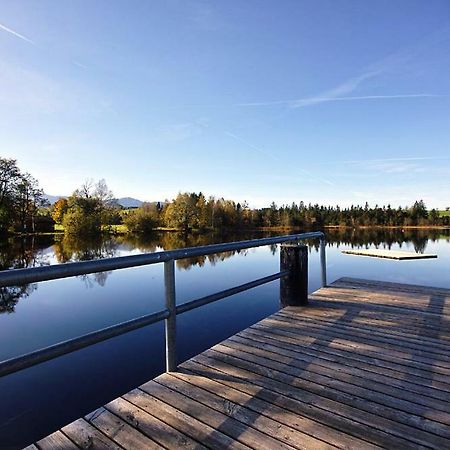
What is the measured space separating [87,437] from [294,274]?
3.09m

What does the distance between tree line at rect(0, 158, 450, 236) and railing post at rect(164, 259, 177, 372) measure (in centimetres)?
4413

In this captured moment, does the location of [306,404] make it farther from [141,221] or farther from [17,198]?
[141,221]

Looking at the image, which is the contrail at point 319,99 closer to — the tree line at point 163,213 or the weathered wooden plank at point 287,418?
the weathered wooden plank at point 287,418

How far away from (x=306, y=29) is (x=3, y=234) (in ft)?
142

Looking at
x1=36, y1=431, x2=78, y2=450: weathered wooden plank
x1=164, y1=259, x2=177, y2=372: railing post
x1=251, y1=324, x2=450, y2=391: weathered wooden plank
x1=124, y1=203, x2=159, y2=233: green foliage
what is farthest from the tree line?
x1=36, y1=431, x2=78, y2=450: weathered wooden plank

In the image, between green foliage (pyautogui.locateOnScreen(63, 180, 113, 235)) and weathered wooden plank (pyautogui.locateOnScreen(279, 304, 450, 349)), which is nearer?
weathered wooden plank (pyautogui.locateOnScreen(279, 304, 450, 349))

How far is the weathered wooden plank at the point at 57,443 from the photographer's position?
1.64 meters

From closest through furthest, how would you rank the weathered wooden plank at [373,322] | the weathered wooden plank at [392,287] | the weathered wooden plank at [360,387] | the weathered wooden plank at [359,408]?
the weathered wooden plank at [359,408] → the weathered wooden plank at [360,387] → the weathered wooden plank at [373,322] → the weathered wooden plank at [392,287]

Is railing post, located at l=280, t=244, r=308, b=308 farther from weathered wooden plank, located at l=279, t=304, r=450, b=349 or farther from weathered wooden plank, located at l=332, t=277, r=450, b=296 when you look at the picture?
weathered wooden plank, located at l=332, t=277, r=450, b=296

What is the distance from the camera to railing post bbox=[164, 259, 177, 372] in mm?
2411

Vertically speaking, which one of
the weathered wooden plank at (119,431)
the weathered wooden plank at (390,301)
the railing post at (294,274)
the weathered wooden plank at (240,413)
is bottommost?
the weathered wooden plank at (390,301)

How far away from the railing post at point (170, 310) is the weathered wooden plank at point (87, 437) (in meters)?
0.77

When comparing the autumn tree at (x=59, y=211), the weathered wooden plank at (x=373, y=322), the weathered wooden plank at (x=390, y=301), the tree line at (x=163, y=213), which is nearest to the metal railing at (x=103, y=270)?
the weathered wooden plank at (x=373, y=322)

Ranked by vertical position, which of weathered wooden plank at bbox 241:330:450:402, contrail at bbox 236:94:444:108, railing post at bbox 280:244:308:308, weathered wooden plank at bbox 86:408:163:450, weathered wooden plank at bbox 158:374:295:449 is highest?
contrail at bbox 236:94:444:108
